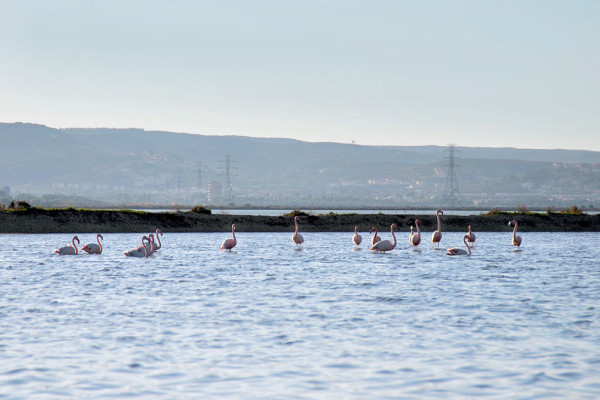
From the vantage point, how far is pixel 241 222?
6162 cm

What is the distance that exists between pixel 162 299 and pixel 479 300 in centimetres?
748

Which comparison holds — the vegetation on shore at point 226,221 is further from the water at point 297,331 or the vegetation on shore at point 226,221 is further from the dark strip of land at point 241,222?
the water at point 297,331

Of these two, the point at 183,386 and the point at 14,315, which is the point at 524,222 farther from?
the point at 183,386

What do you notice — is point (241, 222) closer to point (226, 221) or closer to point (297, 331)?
point (226, 221)

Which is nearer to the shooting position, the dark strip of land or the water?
the water

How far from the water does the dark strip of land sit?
26155 mm

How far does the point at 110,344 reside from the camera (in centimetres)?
1438

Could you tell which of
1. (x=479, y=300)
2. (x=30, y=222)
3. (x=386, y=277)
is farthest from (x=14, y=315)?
(x=30, y=222)

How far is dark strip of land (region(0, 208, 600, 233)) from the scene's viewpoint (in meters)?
56.0

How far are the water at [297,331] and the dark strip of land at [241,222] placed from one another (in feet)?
85.8

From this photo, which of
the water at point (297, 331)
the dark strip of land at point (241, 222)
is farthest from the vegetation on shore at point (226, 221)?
the water at point (297, 331)

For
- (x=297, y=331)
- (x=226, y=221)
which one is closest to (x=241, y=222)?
(x=226, y=221)

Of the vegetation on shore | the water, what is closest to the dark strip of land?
the vegetation on shore

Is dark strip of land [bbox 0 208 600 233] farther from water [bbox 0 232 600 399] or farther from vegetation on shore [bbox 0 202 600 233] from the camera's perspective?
water [bbox 0 232 600 399]
